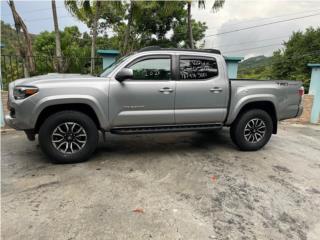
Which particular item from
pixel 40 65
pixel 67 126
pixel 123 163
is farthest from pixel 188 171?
pixel 40 65

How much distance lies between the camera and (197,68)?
4348mm

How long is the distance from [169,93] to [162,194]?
5.62ft

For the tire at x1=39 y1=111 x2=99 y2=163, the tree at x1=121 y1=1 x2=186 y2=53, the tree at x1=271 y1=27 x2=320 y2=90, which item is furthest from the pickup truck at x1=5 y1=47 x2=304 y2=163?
the tree at x1=271 y1=27 x2=320 y2=90

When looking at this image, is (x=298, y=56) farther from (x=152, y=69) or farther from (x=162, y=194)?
(x=162, y=194)

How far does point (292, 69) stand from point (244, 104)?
23.4m

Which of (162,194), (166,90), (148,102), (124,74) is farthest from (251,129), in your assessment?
(124,74)

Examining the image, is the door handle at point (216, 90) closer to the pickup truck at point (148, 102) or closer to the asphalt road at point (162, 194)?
the pickup truck at point (148, 102)

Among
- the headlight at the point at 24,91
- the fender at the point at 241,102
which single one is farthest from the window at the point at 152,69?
the headlight at the point at 24,91

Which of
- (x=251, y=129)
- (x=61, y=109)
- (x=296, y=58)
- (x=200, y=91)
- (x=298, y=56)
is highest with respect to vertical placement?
(x=298, y=56)

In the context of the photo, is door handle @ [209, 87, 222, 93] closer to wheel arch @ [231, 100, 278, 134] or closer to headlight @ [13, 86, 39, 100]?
wheel arch @ [231, 100, 278, 134]

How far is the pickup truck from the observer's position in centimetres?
361

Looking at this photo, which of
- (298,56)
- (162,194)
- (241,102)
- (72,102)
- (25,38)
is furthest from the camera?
(298,56)

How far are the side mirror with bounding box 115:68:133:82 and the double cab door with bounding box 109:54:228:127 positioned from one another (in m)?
0.10

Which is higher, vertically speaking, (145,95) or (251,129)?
(145,95)
